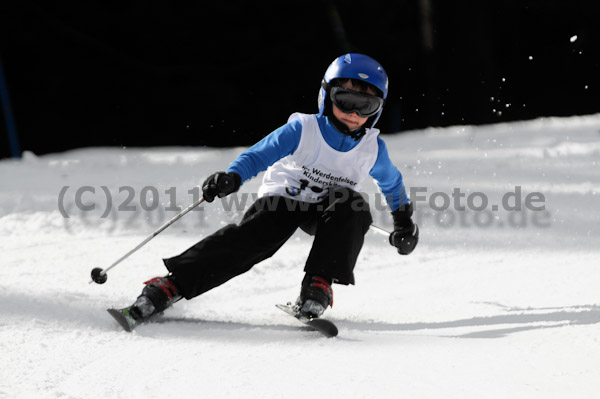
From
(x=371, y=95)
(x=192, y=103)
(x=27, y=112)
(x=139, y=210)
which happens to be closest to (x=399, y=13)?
(x=192, y=103)

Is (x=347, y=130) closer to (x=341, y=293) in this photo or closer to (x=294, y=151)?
(x=294, y=151)

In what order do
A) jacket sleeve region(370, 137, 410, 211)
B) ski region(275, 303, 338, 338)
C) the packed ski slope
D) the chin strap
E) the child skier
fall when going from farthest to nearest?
jacket sleeve region(370, 137, 410, 211) → the chin strap → the child skier → ski region(275, 303, 338, 338) → the packed ski slope

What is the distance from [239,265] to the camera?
276cm

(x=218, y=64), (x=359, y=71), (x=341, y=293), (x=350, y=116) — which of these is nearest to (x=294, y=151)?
(x=350, y=116)

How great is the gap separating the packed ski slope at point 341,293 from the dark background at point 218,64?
1922 millimetres

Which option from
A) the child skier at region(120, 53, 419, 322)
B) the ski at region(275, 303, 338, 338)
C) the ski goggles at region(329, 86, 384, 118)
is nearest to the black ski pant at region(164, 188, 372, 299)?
the child skier at region(120, 53, 419, 322)

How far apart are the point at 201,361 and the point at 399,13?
700cm

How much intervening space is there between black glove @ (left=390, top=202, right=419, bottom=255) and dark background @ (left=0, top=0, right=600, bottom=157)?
17.3 ft

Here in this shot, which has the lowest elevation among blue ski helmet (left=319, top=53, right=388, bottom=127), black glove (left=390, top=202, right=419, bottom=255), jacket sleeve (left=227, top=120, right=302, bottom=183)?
black glove (left=390, top=202, right=419, bottom=255)

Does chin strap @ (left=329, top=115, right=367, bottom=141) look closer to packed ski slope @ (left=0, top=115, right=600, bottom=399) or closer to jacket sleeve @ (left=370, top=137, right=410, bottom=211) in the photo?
jacket sleeve @ (left=370, top=137, right=410, bottom=211)

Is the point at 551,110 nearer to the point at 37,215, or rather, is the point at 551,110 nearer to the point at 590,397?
the point at 37,215

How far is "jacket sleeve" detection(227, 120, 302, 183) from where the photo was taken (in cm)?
274

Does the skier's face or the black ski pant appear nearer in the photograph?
the black ski pant

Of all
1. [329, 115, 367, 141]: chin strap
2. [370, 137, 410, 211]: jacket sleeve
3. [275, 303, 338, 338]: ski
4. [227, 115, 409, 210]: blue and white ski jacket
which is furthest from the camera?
[370, 137, 410, 211]: jacket sleeve
